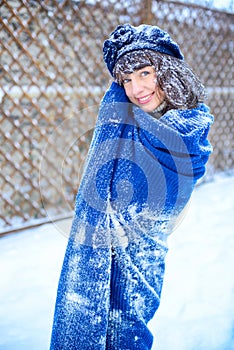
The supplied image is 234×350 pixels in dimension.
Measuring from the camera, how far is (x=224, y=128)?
359 cm

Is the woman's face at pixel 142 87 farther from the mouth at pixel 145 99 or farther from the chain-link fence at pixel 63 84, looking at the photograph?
the chain-link fence at pixel 63 84

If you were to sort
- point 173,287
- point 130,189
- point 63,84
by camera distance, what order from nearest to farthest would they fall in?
point 130,189 → point 173,287 → point 63,84

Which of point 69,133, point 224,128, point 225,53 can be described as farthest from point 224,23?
point 69,133

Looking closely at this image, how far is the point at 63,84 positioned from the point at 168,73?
2.46m

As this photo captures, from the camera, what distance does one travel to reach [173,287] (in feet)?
5.43

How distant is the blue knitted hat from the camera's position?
2.60 feet

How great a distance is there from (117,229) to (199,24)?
2842mm

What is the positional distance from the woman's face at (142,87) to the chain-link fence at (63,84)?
Answer: 1.48 m

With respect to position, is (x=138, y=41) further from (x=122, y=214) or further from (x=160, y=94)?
(x=122, y=214)

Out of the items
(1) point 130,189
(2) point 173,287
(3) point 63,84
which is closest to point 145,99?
(1) point 130,189

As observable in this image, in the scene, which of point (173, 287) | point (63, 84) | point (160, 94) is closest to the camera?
point (160, 94)

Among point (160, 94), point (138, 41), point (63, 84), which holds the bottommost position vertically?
point (160, 94)

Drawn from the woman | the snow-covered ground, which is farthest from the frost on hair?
the snow-covered ground

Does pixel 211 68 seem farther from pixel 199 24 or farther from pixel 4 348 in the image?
pixel 4 348
